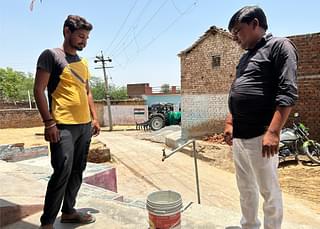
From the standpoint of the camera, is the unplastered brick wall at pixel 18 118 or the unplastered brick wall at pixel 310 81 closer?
the unplastered brick wall at pixel 310 81

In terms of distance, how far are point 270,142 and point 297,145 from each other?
613cm

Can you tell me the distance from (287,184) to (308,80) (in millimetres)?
3232

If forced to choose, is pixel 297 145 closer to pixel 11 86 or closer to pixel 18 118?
pixel 18 118

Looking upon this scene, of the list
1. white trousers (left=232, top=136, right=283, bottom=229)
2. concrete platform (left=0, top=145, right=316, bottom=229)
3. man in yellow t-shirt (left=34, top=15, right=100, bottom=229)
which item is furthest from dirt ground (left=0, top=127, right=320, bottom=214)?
man in yellow t-shirt (left=34, top=15, right=100, bottom=229)

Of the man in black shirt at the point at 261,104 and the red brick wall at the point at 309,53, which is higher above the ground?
the red brick wall at the point at 309,53

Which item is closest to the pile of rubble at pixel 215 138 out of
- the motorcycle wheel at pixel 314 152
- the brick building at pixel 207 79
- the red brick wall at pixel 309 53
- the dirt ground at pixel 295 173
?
the brick building at pixel 207 79

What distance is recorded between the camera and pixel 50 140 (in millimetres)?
1836

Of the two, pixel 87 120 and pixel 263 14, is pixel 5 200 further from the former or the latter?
pixel 263 14

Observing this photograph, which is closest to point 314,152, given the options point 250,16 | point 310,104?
point 310,104

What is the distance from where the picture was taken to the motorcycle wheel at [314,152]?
680 cm

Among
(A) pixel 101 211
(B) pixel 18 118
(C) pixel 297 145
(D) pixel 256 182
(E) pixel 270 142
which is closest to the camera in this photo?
(E) pixel 270 142

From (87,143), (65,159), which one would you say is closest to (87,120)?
(87,143)

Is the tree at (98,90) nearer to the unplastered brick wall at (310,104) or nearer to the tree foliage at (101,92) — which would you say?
the tree foliage at (101,92)

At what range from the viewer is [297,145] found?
710 centimetres
